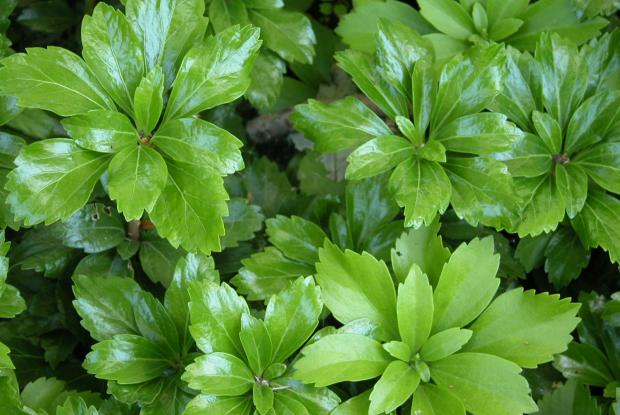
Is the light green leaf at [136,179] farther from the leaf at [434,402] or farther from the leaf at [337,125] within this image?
the leaf at [434,402]

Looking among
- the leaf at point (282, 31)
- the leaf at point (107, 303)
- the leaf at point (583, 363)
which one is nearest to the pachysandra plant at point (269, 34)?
the leaf at point (282, 31)

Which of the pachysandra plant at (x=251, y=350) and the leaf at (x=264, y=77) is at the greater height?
the leaf at (x=264, y=77)

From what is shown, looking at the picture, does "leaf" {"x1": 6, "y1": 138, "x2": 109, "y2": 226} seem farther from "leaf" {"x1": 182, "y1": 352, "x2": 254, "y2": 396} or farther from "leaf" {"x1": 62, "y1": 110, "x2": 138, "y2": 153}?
"leaf" {"x1": 182, "y1": 352, "x2": 254, "y2": 396}

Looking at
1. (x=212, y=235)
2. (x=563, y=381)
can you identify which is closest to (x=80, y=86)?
(x=212, y=235)

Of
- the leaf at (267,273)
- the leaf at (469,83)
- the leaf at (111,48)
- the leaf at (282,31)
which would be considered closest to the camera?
the leaf at (111,48)

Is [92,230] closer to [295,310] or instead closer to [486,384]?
[295,310]

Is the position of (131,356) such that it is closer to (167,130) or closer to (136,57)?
(167,130)

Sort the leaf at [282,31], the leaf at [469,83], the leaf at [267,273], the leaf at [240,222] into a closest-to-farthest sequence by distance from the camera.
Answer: the leaf at [469,83] < the leaf at [267,273] < the leaf at [240,222] < the leaf at [282,31]

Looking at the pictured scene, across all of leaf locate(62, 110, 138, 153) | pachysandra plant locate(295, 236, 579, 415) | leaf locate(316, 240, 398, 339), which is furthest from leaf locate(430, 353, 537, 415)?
leaf locate(62, 110, 138, 153)
